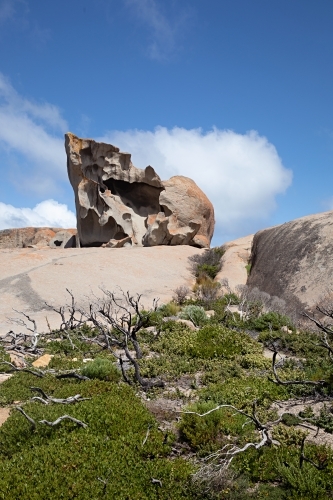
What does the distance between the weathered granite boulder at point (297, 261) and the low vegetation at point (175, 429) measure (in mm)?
6168

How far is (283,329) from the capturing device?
1265cm

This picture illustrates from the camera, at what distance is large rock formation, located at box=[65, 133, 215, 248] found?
3083cm

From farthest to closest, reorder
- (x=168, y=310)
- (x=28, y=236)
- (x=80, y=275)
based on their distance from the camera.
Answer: (x=28, y=236) → (x=80, y=275) → (x=168, y=310)

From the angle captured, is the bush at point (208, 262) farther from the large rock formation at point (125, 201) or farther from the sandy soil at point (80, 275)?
the large rock formation at point (125, 201)

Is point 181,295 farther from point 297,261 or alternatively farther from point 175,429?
point 175,429

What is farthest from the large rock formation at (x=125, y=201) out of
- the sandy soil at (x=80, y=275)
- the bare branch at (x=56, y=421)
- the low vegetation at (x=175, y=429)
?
the bare branch at (x=56, y=421)

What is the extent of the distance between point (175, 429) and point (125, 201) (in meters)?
28.6

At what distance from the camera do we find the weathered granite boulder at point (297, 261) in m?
15.9

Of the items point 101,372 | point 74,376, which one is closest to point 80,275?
point 101,372

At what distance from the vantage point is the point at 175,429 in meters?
6.07

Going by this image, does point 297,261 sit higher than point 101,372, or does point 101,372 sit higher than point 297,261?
point 297,261

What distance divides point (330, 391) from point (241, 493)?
3400mm

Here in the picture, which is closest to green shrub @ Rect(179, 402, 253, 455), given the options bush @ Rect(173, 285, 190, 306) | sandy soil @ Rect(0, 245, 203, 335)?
sandy soil @ Rect(0, 245, 203, 335)

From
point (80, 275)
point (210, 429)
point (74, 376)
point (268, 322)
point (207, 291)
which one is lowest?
point (210, 429)
